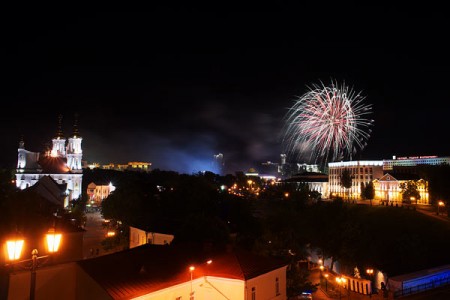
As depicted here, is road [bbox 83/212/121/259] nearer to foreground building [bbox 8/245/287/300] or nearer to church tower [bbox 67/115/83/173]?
foreground building [bbox 8/245/287/300]

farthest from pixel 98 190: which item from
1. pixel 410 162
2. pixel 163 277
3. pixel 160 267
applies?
pixel 163 277

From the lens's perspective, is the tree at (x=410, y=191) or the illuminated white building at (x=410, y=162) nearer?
the tree at (x=410, y=191)

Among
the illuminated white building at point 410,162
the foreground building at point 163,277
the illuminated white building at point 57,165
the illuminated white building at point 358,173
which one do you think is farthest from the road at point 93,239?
the illuminated white building at point 410,162

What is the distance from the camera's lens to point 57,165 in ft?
292

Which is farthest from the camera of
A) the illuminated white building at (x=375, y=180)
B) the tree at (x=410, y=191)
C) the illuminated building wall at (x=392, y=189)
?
the illuminated white building at (x=375, y=180)

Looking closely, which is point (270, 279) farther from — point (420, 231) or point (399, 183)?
point (399, 183)

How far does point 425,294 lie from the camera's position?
2225 cm

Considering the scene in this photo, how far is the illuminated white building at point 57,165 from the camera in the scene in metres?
85.2

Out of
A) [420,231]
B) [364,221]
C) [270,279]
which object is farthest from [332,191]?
[270,279]

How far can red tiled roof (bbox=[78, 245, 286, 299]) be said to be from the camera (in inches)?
546

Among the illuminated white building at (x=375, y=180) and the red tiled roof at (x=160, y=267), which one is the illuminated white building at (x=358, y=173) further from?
the red tiled roof at (x=160, y=267)

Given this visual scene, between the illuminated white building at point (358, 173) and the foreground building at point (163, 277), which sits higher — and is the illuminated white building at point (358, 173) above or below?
above

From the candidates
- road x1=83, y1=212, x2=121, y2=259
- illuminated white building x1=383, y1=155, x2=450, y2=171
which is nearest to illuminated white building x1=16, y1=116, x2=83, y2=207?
road x1=83, y1=212, x2=121, y2=259

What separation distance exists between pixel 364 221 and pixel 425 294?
87.5ft
